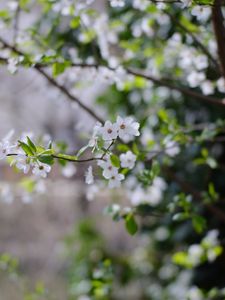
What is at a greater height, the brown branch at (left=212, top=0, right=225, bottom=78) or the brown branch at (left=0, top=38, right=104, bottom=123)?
the brown branch at (left=0, top=38, right=104, bottom=123)

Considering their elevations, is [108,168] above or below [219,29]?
below

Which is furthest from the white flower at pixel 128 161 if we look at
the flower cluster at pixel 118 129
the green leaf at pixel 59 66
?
the green leaf at pixel 59 66

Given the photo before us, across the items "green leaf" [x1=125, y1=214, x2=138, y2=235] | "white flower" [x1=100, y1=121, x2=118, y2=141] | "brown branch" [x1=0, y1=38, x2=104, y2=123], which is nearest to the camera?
"white flower" [x1=100, y1=121, x2=118, y2=141]

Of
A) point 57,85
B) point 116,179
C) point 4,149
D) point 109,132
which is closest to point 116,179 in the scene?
point 116,179

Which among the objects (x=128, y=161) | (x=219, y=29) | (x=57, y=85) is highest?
(x=57, y=85)

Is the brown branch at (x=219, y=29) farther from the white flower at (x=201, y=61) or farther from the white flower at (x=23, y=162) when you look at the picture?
the white flower at (x=23, y=162)

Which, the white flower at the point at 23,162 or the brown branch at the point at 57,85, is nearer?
the white flower at the point at 23,162

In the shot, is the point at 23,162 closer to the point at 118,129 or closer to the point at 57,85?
the point at 118,129

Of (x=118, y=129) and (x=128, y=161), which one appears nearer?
(x=118, y=129)

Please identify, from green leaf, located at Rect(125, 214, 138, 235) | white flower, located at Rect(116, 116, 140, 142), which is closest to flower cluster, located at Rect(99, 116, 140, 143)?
white flower, located at Rect(116, 116, 140, 142)

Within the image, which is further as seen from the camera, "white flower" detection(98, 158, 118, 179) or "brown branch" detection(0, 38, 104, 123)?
"brown branch" detection(0, 38, 104, 123)

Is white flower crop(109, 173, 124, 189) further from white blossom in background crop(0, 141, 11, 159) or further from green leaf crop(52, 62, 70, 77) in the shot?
green leaf crop(52, 62, 70, 77)
